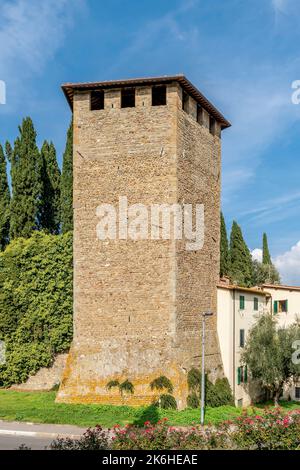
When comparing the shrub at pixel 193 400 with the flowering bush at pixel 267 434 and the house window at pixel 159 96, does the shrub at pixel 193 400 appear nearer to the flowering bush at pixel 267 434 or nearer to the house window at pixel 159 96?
the flowering bush at pixel 267 434

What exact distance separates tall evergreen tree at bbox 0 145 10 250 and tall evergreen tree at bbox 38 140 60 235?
7.75 ft

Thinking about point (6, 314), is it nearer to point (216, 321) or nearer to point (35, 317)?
point (35, 317)

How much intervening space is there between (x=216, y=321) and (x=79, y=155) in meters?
11.5

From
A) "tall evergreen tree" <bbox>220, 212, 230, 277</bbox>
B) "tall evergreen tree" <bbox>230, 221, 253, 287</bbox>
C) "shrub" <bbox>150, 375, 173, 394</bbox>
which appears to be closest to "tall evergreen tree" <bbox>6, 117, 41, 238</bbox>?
"shrub" <bbox>150, 375, 173, 394</bbox>

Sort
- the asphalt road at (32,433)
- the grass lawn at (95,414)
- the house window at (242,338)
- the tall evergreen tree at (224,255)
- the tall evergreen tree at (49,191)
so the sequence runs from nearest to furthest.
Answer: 1. the asphalt road at (32,433)
2. the grass lawn at (95,414)
3. the house window at (242,338)
4. the tall evergreen tree at (49,191)
5. the tall evergreen tree at (224,255)

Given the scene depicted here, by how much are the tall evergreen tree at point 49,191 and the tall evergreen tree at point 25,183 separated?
1259 millimetres

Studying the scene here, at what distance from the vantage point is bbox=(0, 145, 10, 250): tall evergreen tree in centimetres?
3675

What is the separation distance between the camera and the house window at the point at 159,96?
90.6 ft

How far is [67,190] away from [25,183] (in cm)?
402

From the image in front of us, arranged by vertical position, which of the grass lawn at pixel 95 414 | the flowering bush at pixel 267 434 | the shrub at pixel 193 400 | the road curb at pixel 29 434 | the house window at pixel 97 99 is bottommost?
the road curb at pixel 29 434

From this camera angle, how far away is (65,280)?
29.8m

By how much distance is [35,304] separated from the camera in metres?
29.9

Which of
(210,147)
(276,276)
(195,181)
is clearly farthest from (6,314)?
(276,276)

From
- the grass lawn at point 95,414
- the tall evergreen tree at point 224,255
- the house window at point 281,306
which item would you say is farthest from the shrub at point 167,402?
the tall evergreen tree at point 224,255
